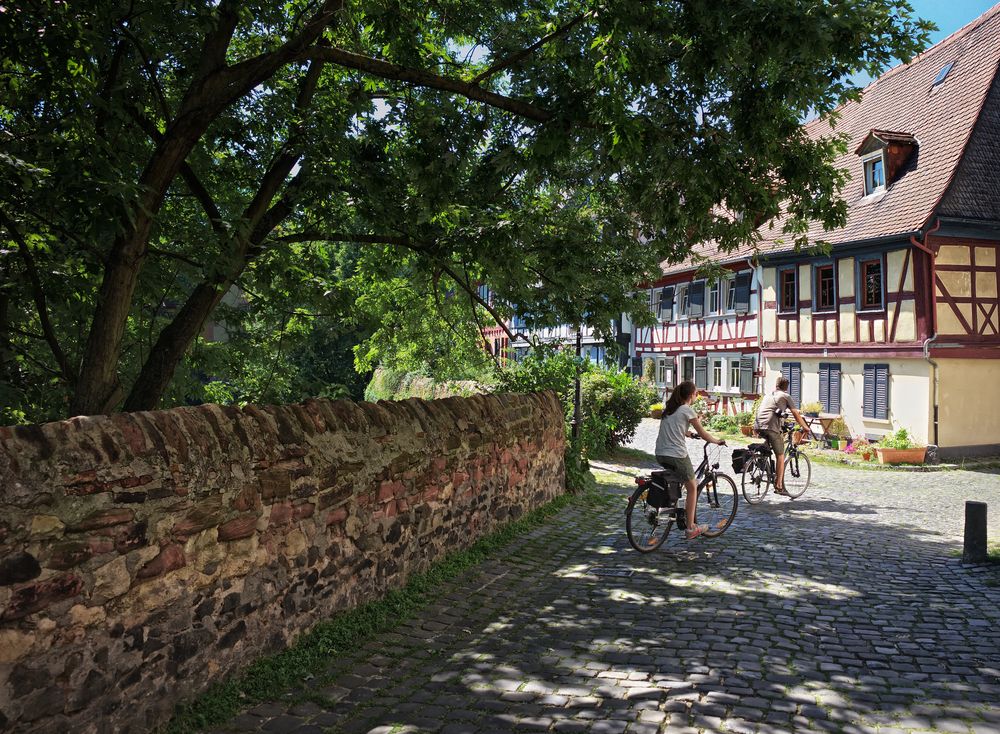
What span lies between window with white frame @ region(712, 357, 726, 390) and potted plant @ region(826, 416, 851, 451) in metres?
6.84

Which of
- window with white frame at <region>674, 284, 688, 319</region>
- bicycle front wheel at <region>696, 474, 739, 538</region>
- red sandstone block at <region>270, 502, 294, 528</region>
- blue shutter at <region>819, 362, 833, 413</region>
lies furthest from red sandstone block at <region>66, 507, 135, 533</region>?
window with white frame at <region>674, 284, 688, 319</region>

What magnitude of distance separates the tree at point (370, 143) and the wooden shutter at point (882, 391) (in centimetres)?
1394

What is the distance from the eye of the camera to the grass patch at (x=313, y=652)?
4055mm

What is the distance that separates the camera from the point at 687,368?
32.7m

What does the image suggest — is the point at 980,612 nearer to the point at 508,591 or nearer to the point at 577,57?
the point at 508,591

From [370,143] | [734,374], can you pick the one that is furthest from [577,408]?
[734,374]

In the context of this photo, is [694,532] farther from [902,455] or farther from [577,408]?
[902,455]

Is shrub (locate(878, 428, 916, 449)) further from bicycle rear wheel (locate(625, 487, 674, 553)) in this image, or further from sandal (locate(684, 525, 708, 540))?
bicycle rear wheel (locate(625, 487, 674, 553))

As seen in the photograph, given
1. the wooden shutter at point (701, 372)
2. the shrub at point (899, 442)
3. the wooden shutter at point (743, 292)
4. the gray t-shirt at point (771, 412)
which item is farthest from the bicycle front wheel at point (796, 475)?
the wooden shutter at point (701, 372)

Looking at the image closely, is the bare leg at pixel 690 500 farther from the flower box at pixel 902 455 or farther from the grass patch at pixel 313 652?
the flower box at pixel 902 455

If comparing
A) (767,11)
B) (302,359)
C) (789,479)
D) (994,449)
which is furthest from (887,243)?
(302,359)

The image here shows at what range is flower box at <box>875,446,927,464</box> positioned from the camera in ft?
62.5

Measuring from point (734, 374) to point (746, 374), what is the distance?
0.95 metres

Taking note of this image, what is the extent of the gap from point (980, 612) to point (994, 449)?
1630cm
